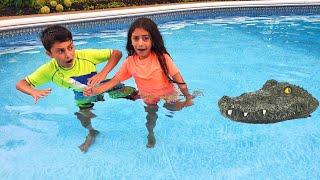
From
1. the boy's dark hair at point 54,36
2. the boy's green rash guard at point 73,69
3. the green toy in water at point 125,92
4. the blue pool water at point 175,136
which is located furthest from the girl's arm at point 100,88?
the blue pool water at point 175,136

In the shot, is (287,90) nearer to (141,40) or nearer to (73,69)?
(141,40)

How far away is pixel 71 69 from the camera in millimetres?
4586

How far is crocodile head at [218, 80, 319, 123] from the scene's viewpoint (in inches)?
204

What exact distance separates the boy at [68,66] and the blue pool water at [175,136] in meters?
0.48

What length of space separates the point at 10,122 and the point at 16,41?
4615 millimetres

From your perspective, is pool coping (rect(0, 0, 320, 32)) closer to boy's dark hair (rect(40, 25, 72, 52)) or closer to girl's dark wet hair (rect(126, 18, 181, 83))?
boy's dark hair (rect(40, 25, 72, 52))

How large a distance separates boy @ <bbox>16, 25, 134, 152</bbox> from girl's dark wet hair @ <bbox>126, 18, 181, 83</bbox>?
0.37m

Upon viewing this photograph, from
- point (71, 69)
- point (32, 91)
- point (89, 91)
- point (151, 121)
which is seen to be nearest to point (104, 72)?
point (89, 91)

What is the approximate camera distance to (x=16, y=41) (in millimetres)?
9961

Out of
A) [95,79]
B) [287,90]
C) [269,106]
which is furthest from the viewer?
[287,90]

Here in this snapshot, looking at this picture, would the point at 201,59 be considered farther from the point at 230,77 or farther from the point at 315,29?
the point at 315,29

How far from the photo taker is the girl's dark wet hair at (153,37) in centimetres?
423

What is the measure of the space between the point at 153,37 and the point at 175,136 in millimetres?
1535

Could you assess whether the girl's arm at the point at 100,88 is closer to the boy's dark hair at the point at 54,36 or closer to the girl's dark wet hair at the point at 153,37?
the girl's dark wet hair at the point at 153,37
